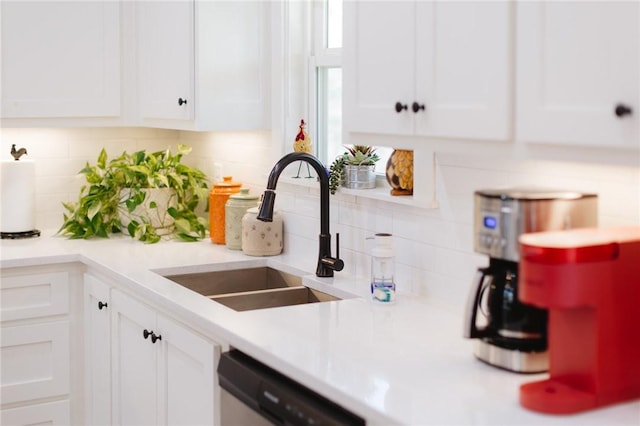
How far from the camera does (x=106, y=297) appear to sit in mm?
3309

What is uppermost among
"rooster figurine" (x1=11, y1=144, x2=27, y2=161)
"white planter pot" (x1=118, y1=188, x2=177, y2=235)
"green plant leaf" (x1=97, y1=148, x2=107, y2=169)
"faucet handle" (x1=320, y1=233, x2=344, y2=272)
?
"rooster figurine" (x1=11, y1=144, x2=27, y2=161)

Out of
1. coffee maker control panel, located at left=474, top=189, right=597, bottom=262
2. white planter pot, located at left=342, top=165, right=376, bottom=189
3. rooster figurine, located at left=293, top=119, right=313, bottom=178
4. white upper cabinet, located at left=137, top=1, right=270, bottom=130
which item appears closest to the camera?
coffee maker control panel, located at left=474, top=189, right=597, bottom=262

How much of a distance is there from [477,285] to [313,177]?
4.68 feet

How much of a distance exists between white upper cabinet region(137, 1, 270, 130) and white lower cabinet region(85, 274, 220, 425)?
0.74m

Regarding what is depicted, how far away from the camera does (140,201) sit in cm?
375

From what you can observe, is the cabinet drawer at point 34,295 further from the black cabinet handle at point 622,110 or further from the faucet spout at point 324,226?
the black cabinet handle at point 622,110

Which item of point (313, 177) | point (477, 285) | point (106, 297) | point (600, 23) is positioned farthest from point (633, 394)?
point (106, 297)

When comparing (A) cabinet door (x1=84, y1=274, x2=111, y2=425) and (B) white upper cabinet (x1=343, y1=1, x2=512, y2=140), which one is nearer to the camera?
(B) white upper cabinet (x1=343, y1=1, x2=512, y2=140)

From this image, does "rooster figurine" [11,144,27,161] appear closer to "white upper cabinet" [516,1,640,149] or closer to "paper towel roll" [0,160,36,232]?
"paper towel roll" [0,160,36,232]

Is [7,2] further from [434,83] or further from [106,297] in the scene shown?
[434,83]

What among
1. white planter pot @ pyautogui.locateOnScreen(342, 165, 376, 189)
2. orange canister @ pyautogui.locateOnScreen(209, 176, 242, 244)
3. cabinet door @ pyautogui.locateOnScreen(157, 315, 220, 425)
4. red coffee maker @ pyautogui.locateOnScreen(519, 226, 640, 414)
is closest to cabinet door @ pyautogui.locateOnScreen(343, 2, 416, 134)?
white planter pot @ pyautogui.locateOnScreen(342, 165, 376, 189)

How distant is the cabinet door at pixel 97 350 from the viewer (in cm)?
335

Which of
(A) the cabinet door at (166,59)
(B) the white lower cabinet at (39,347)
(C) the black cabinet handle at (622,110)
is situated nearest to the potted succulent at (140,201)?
(A) the cabinet door at (166,59)

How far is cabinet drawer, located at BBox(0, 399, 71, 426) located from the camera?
11.4ft
